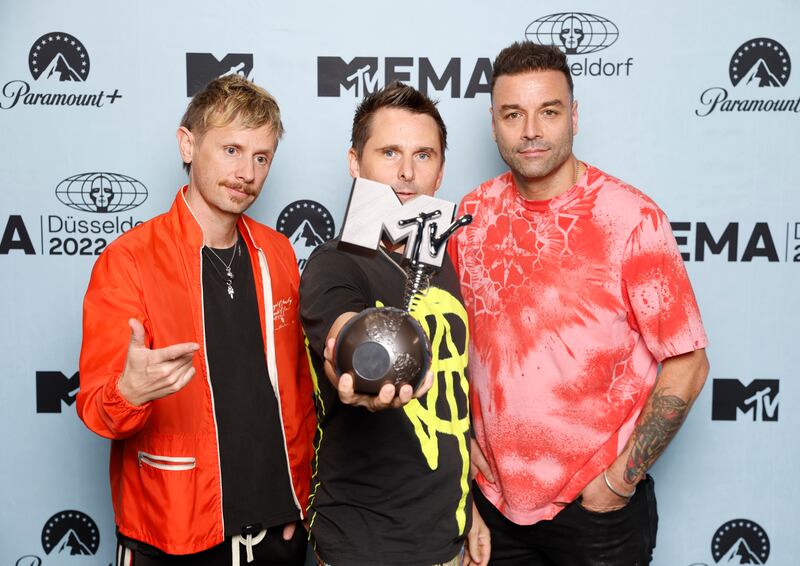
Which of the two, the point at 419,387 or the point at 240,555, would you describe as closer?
the point at 419,387

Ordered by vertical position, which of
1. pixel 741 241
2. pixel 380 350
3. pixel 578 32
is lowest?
pixel 380 350

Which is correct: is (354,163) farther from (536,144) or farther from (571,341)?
(571,341)

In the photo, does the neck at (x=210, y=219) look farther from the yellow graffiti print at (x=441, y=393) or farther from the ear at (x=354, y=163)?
the yellow graffiti print at (x=441, y=393)

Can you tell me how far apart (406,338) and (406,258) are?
220mm

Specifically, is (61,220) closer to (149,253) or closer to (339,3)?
(149,253)

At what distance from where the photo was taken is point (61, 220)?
218 cm

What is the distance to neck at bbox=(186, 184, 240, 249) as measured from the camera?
1.60 metres

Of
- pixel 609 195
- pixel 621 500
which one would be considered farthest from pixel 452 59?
pixel 621 500

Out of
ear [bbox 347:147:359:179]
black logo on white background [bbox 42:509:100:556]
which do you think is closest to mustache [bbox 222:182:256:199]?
ear [bbox 347:147:359:179]

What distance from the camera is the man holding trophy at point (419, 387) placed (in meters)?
1.14

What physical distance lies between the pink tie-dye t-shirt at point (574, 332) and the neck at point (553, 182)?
3cm

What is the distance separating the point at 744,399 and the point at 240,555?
1720 millimetres

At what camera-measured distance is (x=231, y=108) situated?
157 cm

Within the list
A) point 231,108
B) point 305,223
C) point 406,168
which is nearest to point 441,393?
point 406,168
